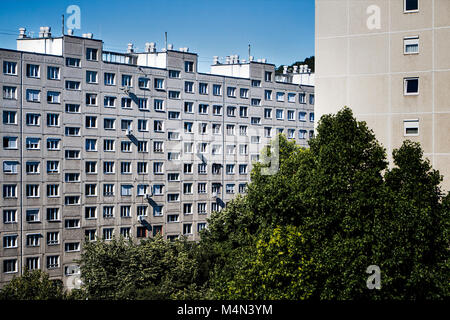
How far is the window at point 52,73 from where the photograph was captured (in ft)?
156

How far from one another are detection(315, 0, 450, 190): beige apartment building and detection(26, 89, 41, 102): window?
32.9m

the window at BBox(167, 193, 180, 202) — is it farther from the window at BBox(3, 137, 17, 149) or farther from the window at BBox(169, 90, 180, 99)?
the window at BBox(3, 137, 17, 149)

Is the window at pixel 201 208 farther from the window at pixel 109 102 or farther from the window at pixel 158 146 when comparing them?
the window at pixel 109 102

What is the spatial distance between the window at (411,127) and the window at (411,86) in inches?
41.2

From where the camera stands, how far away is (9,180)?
4525 centimetres

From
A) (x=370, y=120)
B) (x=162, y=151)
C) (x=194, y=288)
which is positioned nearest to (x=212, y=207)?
(x=162, y=151)

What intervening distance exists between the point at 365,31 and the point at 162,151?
36.5 meters

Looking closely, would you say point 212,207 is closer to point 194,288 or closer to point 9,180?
point 9,180

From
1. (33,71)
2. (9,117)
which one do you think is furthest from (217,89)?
(9,117)

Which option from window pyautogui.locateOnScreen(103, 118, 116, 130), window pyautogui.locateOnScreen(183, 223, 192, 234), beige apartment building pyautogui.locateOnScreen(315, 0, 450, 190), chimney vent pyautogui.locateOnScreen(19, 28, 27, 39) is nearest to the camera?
beige apartment building pyautogui.locateOnScreen(315, 0, 450, 190)

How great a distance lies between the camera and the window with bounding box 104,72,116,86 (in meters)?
50.7

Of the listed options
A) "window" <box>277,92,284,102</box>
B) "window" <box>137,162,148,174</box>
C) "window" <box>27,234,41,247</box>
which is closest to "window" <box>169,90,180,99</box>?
"window" <box>137,162,148,174</box>

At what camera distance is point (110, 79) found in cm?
5100

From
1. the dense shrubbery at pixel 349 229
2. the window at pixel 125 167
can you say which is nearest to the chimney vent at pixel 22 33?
the window at pixel 125 167
